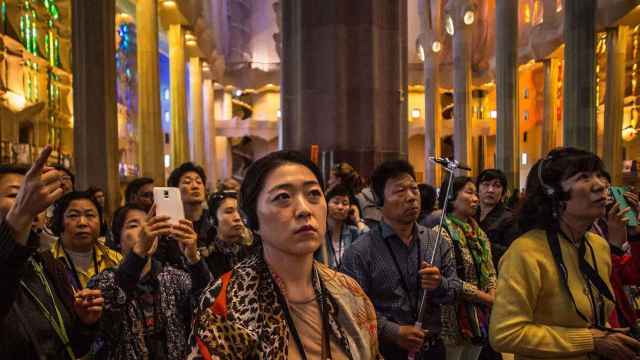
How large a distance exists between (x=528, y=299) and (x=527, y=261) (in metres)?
0.17

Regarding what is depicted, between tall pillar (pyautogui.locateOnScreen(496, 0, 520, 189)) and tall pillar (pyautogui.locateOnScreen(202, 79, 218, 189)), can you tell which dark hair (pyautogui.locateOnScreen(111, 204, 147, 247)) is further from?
tall pillar (pyautogui.locateOnScreen(202, 79, 218, 189))

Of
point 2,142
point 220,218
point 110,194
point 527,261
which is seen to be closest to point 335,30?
point 220,218

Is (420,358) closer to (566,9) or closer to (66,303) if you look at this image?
(66,303)

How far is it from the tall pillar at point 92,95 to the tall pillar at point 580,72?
1389 cm

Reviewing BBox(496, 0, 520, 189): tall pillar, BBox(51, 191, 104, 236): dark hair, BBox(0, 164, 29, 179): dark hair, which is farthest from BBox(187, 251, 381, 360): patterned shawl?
BBox(496, 0, 520, 189): tall pillar

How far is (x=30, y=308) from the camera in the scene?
2.68 m

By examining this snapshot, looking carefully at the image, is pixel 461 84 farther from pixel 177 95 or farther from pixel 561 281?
pixel 561 281

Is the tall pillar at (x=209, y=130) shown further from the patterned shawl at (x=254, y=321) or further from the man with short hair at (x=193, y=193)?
the patterned shawl at (x=254, y=321)

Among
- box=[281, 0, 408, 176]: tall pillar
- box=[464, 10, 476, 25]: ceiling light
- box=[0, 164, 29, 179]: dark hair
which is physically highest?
box=[464, 10, 476, 25]: ceiling light

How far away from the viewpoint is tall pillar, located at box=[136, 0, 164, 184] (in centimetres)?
2022

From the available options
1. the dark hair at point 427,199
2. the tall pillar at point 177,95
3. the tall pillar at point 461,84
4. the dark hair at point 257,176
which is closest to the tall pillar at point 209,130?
the tall pillar at point 177,95

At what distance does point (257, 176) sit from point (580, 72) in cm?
1918

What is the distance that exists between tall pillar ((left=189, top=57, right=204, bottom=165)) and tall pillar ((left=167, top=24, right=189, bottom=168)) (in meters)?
5.93

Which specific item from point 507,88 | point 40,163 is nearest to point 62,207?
point 40,163
